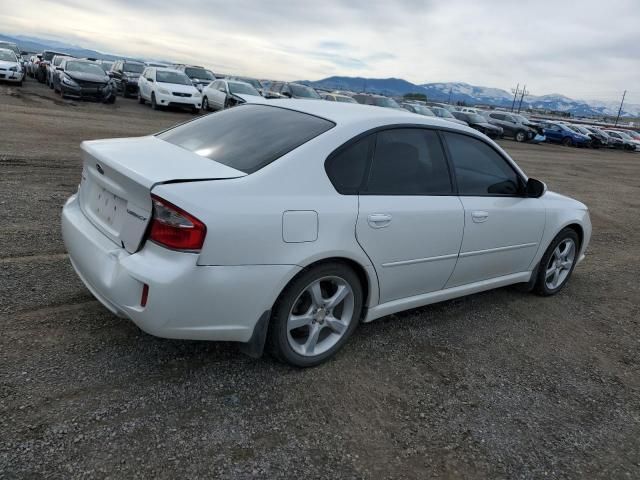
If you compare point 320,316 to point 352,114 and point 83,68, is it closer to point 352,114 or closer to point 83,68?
point 352,114

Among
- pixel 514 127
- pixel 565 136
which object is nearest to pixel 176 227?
pixel 514 127

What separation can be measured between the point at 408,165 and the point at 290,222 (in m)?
1.14

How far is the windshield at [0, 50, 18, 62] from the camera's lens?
22500 millimetres

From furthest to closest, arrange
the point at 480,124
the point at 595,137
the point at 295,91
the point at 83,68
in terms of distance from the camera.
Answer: the point at 595,137 → the point at 480,124 → the point at 295,91 → the point at 83,68

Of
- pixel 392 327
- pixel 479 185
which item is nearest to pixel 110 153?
pixel 392 327

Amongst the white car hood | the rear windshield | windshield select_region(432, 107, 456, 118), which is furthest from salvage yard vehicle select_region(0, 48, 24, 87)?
the rear windshield

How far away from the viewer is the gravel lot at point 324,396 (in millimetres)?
2512

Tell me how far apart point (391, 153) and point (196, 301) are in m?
1.65

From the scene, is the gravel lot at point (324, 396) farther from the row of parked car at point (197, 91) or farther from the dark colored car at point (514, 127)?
the dark colored car at point (514, 127)

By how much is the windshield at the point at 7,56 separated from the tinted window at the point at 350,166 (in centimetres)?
2425

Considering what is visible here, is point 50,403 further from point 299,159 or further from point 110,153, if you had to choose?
point 299,159

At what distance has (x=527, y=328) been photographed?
4355mm

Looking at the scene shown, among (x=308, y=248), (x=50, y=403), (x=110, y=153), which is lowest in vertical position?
(x=50, y=403)

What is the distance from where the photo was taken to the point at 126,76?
987 inches
